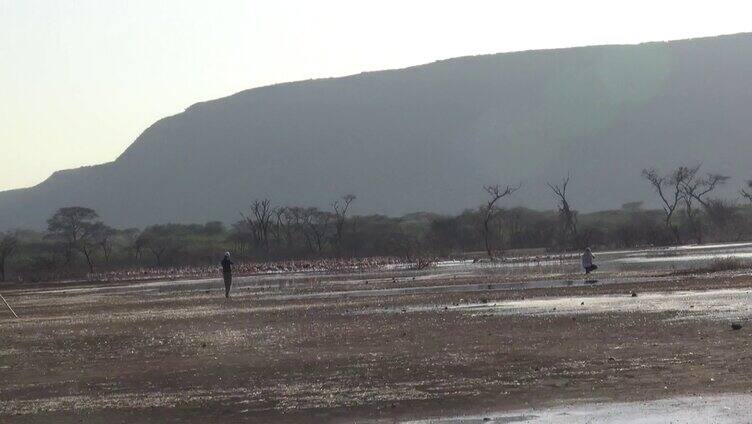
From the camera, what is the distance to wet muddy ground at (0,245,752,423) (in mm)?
14500

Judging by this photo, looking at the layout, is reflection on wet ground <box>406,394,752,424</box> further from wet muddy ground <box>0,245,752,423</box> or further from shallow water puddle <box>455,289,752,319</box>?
shallow water puddle <box>455,289,752,319</box>

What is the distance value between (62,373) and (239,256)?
341 ft

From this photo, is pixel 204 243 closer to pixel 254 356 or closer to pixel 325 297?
pixel 325 297

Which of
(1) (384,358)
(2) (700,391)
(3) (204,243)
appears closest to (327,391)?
(1) (384,358)

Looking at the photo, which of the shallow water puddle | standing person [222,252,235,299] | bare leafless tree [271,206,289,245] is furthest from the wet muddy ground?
bare leafless tree [271,206,289,245]

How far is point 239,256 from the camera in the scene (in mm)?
123688

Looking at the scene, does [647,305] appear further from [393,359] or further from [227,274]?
[227,274]

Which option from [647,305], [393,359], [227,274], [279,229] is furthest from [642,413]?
[279,229]

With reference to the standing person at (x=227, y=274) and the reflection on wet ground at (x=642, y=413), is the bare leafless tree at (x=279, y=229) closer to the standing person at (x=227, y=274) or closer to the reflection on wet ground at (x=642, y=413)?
the standing person at (x=227, y=274)

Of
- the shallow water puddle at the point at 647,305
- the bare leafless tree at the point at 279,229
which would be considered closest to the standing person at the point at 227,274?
the shallow water puddle at the point at 647,305

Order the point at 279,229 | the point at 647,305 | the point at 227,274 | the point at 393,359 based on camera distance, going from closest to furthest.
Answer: the point at 393,359 < the point at 647,305 < the point at 227,274 < the point at 279,229

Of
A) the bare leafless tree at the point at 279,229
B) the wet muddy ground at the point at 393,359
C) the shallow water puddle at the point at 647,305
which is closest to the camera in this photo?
the wet muddy ground at the point at 393,359

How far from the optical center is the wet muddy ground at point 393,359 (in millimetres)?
14500

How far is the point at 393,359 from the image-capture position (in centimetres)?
1889
